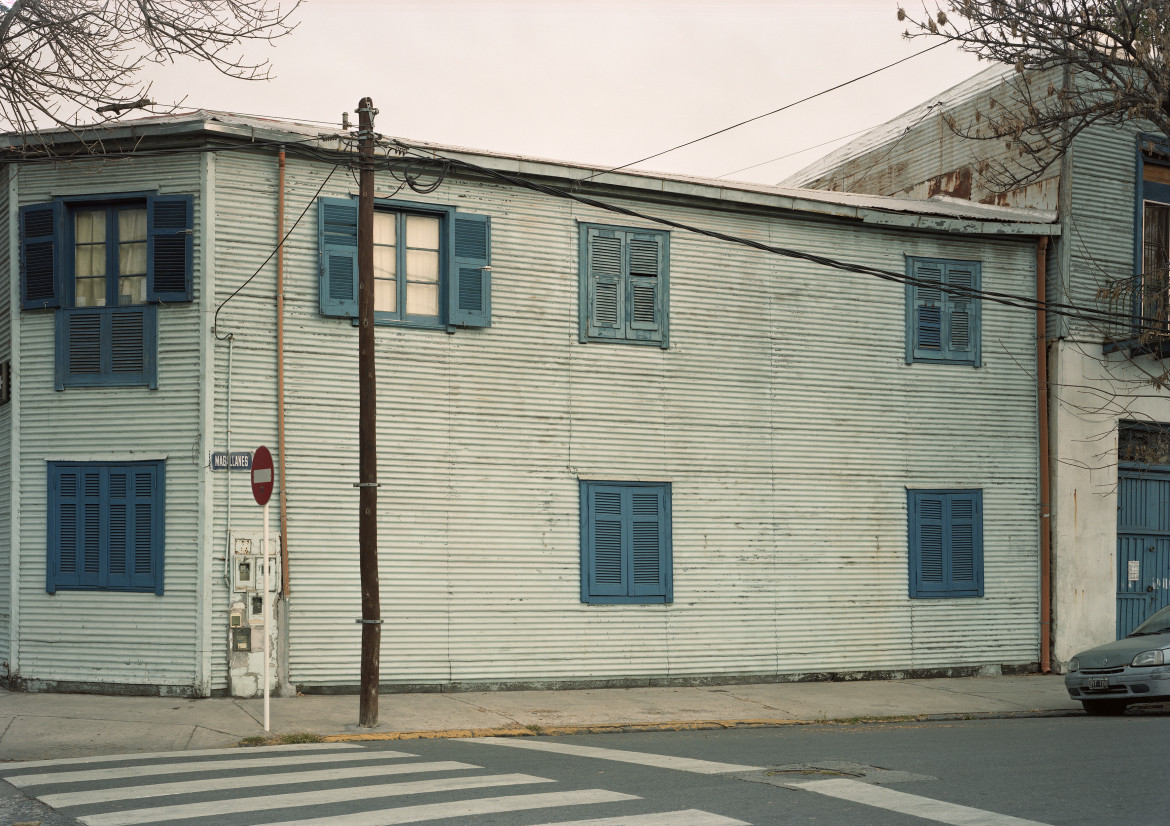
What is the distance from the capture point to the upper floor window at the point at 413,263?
15.1 m

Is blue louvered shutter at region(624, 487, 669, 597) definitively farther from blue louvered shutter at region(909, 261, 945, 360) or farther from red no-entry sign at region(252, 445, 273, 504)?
red no-entry sign at region(252, 445, 273, 504)

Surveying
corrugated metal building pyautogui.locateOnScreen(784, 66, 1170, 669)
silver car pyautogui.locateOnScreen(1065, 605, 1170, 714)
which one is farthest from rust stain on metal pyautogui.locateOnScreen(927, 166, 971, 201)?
silver car pyautogui.locateOnScreen(1065, 605, 1170, 714)

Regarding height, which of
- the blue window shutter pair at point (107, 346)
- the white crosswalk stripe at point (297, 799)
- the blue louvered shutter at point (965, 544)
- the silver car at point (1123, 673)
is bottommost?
the silver car at point (1123, 673)

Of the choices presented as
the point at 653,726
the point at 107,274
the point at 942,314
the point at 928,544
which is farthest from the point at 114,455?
the point at 942,314

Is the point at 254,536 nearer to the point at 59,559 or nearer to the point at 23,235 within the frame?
the point at 59,559

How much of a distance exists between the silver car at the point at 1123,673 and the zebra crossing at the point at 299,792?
8.46 metres

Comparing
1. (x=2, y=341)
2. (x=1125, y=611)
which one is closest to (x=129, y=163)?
(x=2, y=341)

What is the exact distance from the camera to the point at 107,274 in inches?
581

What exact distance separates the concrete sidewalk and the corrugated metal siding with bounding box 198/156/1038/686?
0.85 m

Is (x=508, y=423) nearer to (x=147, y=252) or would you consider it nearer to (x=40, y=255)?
(x=147, y=252)

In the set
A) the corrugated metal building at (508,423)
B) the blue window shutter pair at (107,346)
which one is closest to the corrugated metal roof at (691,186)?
the corrugated metal building at (508,423)

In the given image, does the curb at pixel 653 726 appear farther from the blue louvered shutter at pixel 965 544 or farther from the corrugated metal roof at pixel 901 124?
the corrugated metal roof at pixel 901 124

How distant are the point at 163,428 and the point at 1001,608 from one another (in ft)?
42.8

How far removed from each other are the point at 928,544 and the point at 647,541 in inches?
191
